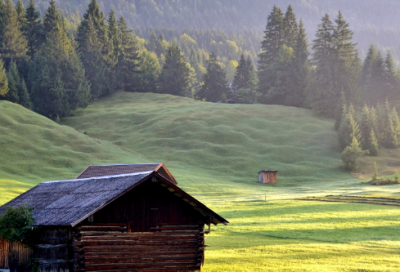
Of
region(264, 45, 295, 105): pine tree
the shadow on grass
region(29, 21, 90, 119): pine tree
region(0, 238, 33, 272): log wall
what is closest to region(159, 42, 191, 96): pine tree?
region(264, 45, 295, 105): pine tree

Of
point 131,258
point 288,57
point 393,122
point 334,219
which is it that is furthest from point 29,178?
point 288,57

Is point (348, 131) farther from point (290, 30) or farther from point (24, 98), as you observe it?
point (24, 98)

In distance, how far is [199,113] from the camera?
11681 cm

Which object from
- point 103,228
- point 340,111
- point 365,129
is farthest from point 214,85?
point 103,228

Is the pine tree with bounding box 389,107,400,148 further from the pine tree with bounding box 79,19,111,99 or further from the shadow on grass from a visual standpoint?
the pine tree with bounding box 79,19,111,99

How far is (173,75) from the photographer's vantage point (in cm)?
14950

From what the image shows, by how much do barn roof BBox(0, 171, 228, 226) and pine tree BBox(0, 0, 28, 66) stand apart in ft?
323

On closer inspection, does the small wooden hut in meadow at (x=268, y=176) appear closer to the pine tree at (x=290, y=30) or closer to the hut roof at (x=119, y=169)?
the hut roof at (x=119, y=169)

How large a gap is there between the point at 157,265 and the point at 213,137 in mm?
76877

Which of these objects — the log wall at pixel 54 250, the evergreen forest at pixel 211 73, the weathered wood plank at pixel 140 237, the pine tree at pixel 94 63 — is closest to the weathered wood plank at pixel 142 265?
the log wall at pixel 54 250

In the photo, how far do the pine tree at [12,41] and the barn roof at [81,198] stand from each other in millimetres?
98384

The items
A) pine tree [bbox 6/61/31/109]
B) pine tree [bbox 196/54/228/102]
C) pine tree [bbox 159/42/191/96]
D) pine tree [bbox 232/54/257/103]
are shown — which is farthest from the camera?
pine tree [bbox 196/54/228/102]

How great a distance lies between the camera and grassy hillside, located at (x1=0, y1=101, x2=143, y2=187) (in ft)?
220

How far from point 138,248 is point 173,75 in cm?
12704
